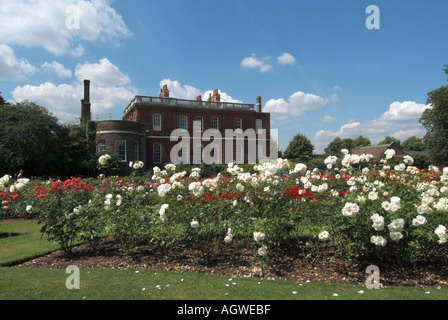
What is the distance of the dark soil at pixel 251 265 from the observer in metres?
4.26

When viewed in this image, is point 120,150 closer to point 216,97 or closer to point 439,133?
point 216,97

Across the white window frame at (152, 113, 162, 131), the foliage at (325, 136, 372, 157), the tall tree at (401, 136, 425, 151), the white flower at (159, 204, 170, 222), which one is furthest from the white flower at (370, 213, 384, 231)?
the tall tree at (401, 136, 425, 151)

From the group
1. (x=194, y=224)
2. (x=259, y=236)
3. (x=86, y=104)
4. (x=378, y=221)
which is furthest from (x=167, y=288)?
(x=86, y=104)

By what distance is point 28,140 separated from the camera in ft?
67.9

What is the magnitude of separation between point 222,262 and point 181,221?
97cm

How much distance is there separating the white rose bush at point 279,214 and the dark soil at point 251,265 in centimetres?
13

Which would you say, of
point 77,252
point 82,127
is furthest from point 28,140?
point 77,252

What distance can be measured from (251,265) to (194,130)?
3351 centimetres

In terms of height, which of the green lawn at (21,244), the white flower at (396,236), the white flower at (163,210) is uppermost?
the white flower at (163,210)

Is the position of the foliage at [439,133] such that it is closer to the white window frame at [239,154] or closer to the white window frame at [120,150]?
the white window frame at [239,154]

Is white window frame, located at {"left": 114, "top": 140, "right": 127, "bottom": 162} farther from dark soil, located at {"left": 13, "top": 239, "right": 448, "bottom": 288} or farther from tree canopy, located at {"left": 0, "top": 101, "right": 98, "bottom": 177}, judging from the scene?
dark soil, located at {"left": 13, "top": 239, "right": 448, "bottom": 288}

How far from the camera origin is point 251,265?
471 centimetres

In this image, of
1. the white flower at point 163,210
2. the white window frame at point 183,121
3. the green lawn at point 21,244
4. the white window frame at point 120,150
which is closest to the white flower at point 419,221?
the white flower at point 163,210
